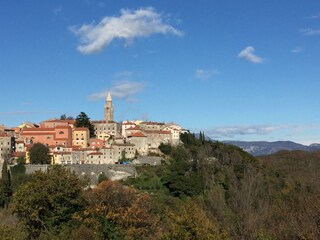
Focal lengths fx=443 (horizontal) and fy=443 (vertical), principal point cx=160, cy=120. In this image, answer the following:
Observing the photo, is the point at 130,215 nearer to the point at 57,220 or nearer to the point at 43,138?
the point at 57,220

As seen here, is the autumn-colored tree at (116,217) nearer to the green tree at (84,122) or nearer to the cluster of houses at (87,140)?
the cluster of houses at (87,140)

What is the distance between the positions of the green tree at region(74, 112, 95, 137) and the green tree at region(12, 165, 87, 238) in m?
44.4

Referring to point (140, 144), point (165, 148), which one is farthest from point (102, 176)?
point (165, 148)

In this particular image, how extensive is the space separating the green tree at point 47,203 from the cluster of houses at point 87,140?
34.8m

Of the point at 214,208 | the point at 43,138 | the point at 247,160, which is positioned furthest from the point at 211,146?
the point at 214,208

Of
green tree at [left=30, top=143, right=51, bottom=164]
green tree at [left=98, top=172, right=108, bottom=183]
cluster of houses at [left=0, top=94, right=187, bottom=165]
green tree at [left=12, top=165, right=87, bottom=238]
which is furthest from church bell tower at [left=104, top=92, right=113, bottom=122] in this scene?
green tree at [left=12, top=165, right=87, bottom=238]

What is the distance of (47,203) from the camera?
26156 millimetres

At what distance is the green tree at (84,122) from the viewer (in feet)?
233

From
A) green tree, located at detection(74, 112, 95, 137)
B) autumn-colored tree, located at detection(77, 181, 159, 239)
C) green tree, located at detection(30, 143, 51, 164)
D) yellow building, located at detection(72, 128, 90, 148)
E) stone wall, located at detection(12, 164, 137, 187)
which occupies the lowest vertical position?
autumn-colored tree, located at detection(77, 181, 159, 239)

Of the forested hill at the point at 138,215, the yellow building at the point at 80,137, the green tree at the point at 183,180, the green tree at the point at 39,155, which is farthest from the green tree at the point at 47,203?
the yellow building at the point at 80,137

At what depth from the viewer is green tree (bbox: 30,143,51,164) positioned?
58.9 meters

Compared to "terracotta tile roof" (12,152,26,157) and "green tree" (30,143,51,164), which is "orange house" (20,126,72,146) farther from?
"green tree" (30,143,51,164)

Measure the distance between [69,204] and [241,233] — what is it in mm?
10626

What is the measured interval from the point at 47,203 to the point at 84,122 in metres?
45.8
